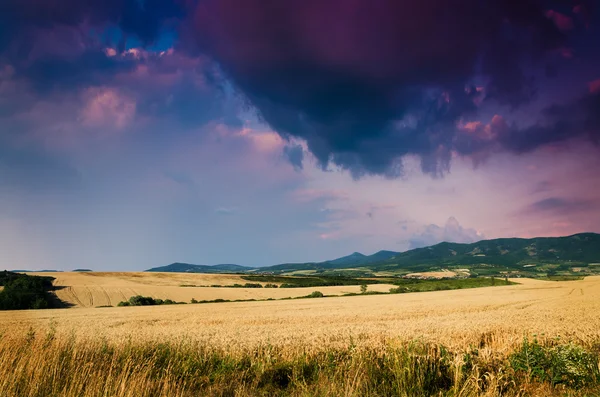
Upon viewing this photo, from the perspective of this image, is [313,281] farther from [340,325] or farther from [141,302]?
[340,325]

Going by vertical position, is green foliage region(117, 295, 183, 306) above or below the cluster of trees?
below

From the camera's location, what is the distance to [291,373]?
9.83 meters

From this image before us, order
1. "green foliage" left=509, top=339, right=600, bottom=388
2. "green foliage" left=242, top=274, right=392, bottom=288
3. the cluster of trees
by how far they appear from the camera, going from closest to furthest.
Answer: "green foliage" left=509, top=339, right=600, bottom=388
the cluster of trees
"green foliage" left=242, top=274, right=392, bottom=288

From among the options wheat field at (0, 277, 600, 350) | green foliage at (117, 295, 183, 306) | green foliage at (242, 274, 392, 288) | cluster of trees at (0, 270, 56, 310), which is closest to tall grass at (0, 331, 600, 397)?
wheat field at (0, 277, 600, 350)

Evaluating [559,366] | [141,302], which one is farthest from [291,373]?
[141,302]

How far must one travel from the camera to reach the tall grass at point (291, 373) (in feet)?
22.7

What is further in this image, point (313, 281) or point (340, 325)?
point (313, 281)

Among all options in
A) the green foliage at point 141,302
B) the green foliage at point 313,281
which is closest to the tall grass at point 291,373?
the green foliage at point 141,302

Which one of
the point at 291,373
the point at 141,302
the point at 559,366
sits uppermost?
the point at 559,366

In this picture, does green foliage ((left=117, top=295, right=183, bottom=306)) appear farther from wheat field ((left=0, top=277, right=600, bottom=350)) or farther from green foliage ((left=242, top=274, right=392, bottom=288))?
green foliage ((left=242, top=274, right=392, bottom=288))

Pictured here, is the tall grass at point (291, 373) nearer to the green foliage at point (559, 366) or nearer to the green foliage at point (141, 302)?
the green foliage at point (559, 366)

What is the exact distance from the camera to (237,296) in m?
76.1

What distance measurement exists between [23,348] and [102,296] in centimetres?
7136

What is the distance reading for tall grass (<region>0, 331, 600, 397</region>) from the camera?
693 cm
